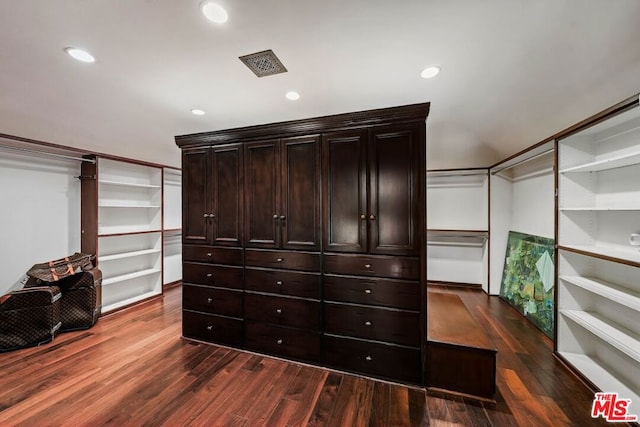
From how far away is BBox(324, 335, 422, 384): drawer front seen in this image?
86.1 inches

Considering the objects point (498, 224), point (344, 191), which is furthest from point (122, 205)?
point (498, 224)

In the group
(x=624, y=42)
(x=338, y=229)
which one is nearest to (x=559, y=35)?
(x=624, y=42)

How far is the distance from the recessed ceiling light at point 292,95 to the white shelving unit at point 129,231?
2893 mm

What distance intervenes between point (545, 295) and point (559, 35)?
2749 millimetres

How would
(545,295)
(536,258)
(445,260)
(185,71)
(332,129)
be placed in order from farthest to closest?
1. (445,260)
2. (536,258)
3. (545,295)
4. (332,129)
5. (185,71)

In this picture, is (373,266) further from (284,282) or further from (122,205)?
(122,205)

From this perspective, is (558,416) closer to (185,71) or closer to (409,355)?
(409,355)

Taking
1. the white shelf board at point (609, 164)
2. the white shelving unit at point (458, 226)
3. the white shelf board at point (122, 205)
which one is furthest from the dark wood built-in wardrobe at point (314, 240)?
the white shelving unit at point (458, 226)

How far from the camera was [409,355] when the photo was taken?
219 centimetres

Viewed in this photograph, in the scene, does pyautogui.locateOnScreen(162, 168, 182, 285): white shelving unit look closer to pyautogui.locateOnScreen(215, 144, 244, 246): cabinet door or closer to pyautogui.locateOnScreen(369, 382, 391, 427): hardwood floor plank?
pyautogui.locateOnScreen(215, 144, 244, 246): cabinet door

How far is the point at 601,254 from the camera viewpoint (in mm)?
2035

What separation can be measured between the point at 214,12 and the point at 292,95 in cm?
109

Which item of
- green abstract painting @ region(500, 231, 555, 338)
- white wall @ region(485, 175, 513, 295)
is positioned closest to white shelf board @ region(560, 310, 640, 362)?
green abstract painting @ region(500, 231, 555, 338)

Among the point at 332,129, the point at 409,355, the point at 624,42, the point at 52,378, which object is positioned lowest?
the point at 52,378
